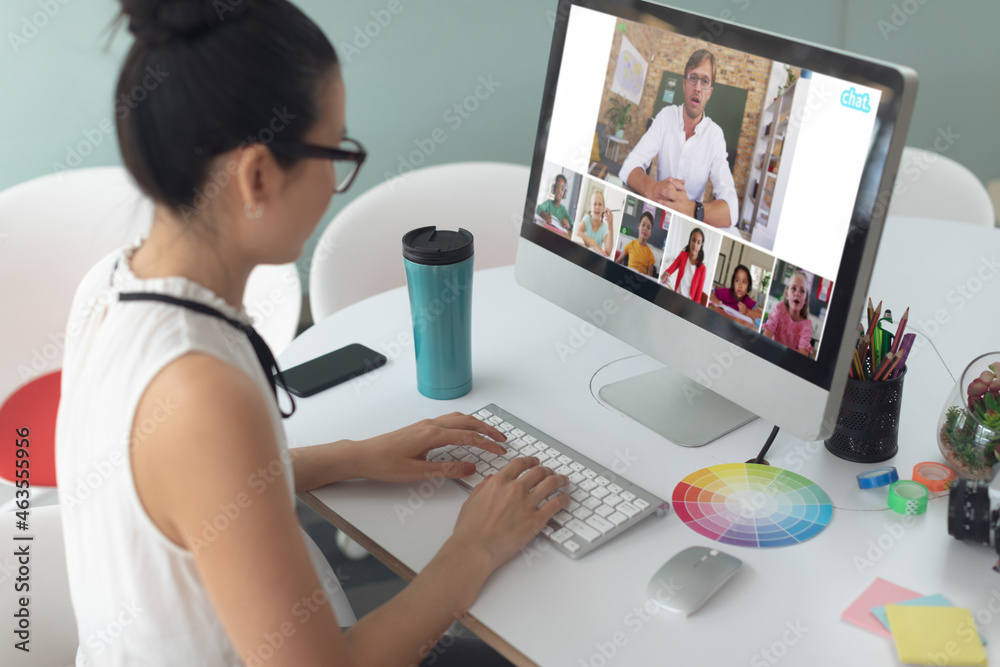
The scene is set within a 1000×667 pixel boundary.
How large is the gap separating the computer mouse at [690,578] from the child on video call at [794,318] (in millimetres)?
250

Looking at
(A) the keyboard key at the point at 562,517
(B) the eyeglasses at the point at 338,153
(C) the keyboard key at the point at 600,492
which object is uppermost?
(B) the eyeglasses at the point at 338,153

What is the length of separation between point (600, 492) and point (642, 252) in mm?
324

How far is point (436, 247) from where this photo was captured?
1.17 metres

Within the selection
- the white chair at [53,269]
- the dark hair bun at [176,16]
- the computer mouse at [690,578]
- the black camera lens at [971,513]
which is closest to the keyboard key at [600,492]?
the computer mouse at [690,578]

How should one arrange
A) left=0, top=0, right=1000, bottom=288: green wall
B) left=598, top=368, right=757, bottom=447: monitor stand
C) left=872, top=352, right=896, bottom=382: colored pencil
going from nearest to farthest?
1. left=872, top=352, right=896, bottom=382: colored pencil
2. left=598, top=368, right=757, bottom=447: monitor stand
3. left=0, top=0, right=1000, bottom=288: green wall

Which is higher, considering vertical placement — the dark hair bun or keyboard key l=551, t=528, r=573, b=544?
the dark hair bun

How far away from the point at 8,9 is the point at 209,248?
195 centimetres

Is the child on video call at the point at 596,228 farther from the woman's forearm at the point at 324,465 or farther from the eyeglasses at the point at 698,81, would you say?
the woman's forearm at the point at 324,465

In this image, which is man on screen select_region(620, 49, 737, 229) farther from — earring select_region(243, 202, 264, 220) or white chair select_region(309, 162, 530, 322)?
white chair select_region(309, 162, 530, 322)

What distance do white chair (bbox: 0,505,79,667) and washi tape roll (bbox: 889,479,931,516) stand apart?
1.03 metres

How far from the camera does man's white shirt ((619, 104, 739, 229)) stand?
994 mm

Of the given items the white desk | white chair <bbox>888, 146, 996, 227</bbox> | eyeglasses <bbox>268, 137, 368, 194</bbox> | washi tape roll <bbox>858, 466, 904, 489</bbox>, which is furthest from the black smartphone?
white chair <bbox>888, 146, 996, 227</bbox>

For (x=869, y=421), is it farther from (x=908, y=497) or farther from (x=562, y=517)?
(x=562, y=517)

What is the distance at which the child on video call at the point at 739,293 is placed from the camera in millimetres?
998
